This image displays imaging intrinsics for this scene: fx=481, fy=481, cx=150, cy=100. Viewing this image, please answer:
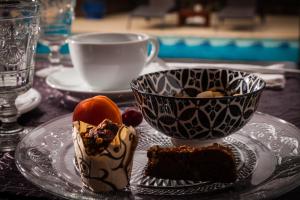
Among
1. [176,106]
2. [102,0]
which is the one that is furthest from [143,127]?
[102,0]

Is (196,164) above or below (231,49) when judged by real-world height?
above

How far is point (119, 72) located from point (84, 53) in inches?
1.9

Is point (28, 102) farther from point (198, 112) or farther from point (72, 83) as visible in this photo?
point (198, 112)

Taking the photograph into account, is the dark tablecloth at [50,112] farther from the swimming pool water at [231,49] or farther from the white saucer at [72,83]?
the swimming pool water at [231,49]

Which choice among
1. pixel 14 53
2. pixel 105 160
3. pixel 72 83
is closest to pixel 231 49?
pixel 72 83

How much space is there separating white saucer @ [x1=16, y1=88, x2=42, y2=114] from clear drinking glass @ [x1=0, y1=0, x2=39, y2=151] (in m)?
0.05

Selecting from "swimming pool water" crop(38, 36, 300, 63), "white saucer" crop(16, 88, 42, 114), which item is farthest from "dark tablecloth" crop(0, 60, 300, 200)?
"swimming pool water" crop(38, 36, 300, 63)

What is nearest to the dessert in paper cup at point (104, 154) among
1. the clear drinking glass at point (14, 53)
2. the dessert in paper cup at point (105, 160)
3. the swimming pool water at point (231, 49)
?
the dessert in paper cup at point (105, 160)

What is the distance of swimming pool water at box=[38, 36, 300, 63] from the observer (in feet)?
9.25

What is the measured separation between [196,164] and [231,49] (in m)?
2.71

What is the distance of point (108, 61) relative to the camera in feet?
1.89

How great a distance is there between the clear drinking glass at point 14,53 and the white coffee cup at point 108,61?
0.35ft

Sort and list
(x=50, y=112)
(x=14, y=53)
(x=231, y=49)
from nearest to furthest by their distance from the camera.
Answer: (x=14, y=53)
(x=50, y=112)
(x=231, y=49)

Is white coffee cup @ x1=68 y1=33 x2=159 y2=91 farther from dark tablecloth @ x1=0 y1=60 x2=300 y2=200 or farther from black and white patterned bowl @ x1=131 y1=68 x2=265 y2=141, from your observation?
black and white patterned bowl @ x1=131 y1=68 x2=265 y2=141
